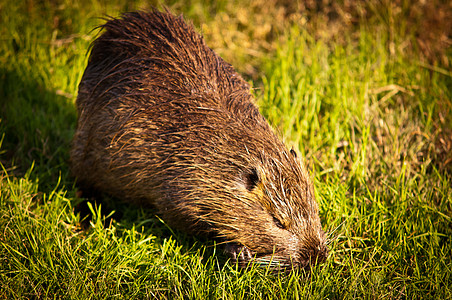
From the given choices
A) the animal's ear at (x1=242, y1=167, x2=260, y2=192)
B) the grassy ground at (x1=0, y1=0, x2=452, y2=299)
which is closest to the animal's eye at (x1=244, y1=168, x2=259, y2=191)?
the animal's ear at (x1=242, y1=167, x2=260, y2=192)

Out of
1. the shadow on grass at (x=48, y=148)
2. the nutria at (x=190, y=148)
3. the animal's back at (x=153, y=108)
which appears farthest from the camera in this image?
the shadow on grass at (x=48, y=148)

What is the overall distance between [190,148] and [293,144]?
2.43 feet

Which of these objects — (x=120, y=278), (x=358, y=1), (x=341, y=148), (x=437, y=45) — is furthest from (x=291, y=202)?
(x=358, y=1)

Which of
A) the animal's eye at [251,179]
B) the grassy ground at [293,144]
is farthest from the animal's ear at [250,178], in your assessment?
the grassy ground at [293,144]

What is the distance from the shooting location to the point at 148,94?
2803 mm

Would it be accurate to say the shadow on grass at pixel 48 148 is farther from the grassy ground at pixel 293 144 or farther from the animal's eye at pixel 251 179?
the animal's eye at pixel 251 179

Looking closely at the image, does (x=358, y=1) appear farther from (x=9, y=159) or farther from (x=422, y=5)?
(x=9, y=159)

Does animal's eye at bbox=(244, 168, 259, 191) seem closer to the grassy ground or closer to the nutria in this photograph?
the nutria

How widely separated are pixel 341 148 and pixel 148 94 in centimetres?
185

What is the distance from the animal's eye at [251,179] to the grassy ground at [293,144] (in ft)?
1.60

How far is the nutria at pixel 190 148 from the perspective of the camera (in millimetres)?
2584

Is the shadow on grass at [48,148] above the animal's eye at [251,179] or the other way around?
the other way around

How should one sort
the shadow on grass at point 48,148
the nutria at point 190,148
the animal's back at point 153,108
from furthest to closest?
Result: the shadow on grass at point 48,148 → the animal's back at point 153,108 → the nutria at point 190,148

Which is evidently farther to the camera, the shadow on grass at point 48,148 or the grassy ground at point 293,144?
the shadow on grass at point 48,148
